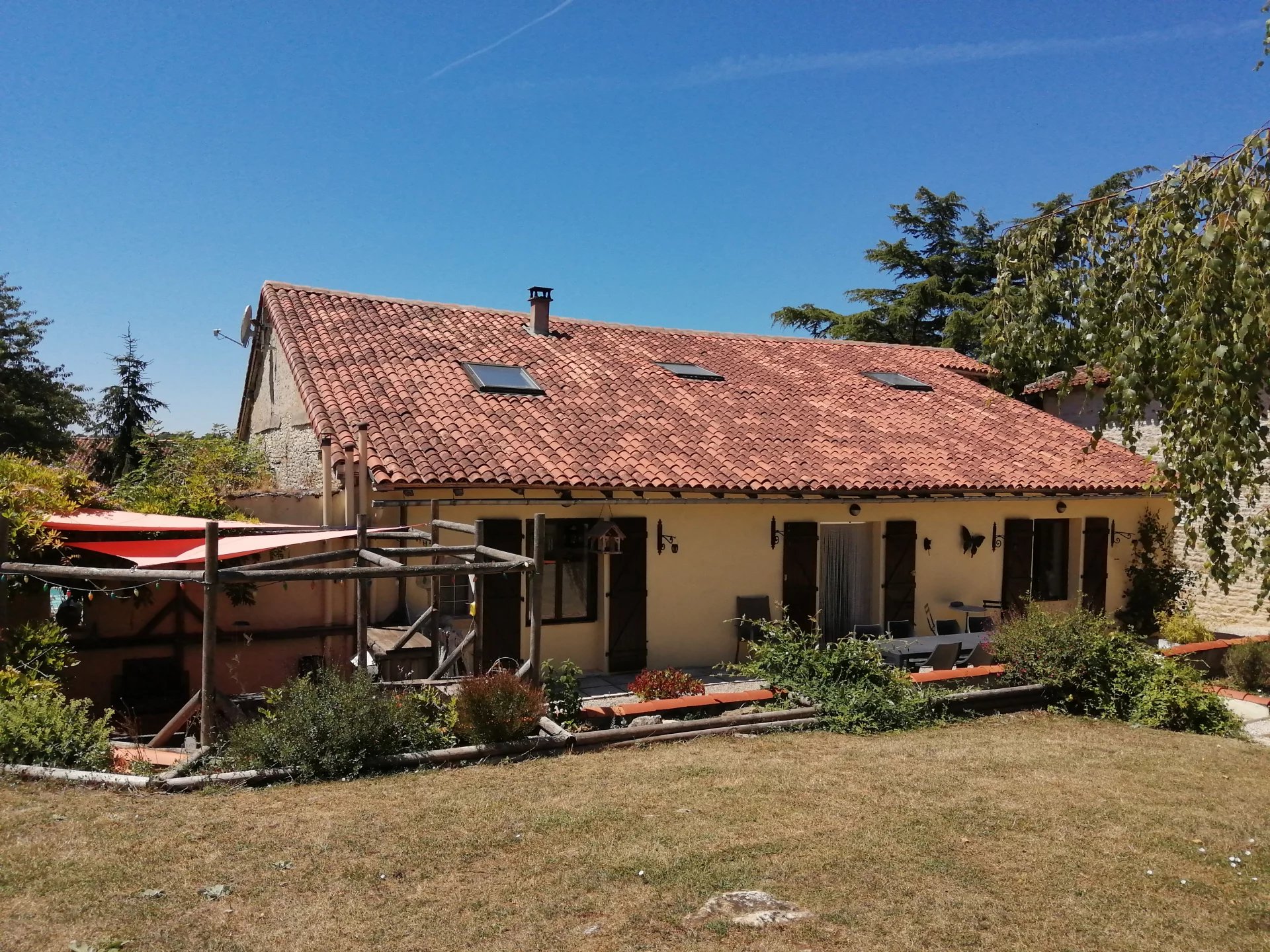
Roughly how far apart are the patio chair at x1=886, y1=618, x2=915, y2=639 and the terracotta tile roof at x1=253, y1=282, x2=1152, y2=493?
6.56 ft

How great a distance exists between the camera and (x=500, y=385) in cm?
1276

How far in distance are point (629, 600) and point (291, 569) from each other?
4.71 meters

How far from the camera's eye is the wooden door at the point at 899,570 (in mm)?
12914

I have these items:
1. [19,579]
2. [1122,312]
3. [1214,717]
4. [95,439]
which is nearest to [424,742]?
[19,579]

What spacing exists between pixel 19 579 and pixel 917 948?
7631 mm

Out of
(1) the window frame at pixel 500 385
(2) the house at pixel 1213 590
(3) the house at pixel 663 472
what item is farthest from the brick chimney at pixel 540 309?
(2) the house at pixel 1213 590

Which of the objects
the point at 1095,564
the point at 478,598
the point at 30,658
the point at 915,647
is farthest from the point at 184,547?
the point at 1095,564

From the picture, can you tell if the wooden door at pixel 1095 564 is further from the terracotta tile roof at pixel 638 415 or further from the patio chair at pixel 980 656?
the patio chair at pixel 980 656

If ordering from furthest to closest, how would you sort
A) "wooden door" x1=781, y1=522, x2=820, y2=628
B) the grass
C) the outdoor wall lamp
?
"wooden door" x1=781, y1=522, x2=820, y2=628 → the outdoor wall lamp → the grass

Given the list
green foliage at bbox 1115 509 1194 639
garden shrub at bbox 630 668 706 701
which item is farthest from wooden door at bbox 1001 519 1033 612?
garden shrub at bbox 630 668 706 701

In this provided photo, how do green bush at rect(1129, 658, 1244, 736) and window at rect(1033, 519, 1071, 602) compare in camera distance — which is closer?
green bush at rect(1129, 658, 1244, 736)

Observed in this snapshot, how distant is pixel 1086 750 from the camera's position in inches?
307

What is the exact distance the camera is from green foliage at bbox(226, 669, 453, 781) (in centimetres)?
625

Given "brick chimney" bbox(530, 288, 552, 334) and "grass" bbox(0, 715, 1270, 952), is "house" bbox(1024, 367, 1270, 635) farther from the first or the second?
"grass" bbox(0, 715, 1270, 952)
